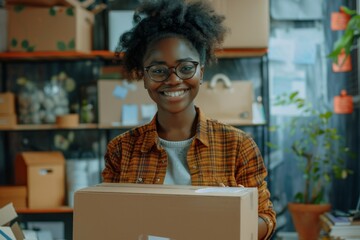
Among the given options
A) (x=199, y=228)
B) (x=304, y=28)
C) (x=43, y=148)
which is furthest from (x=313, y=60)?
(x=199, y=228)

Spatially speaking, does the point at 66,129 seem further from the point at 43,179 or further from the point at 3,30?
the point at 3,30

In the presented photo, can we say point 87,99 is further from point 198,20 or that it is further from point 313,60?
point 198,20

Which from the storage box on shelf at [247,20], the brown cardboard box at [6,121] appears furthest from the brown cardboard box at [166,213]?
the brown cardboard box at [6,121]

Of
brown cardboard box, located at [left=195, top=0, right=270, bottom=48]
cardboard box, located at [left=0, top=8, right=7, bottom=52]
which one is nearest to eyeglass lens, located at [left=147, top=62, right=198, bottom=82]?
brown cardboard box, located at [left=195, top=0, right=270, bottom=48]

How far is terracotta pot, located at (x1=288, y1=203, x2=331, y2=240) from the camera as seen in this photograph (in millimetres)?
3201

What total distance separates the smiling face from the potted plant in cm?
185

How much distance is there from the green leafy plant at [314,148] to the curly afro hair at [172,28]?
175 cm

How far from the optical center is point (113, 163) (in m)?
1.63

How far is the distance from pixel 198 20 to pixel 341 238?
1646 mm

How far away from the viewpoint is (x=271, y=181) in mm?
3619

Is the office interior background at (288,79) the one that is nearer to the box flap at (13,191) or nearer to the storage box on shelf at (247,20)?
the storage box on shelf at (247,20)

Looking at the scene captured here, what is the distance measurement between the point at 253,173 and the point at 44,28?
2.15 metres

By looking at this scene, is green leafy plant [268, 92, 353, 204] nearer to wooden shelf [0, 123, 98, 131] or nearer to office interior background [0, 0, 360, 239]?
office interior background [0, 0, 360, 239]

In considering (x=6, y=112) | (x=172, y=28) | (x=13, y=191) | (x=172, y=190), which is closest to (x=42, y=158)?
(x=13, y=191)
